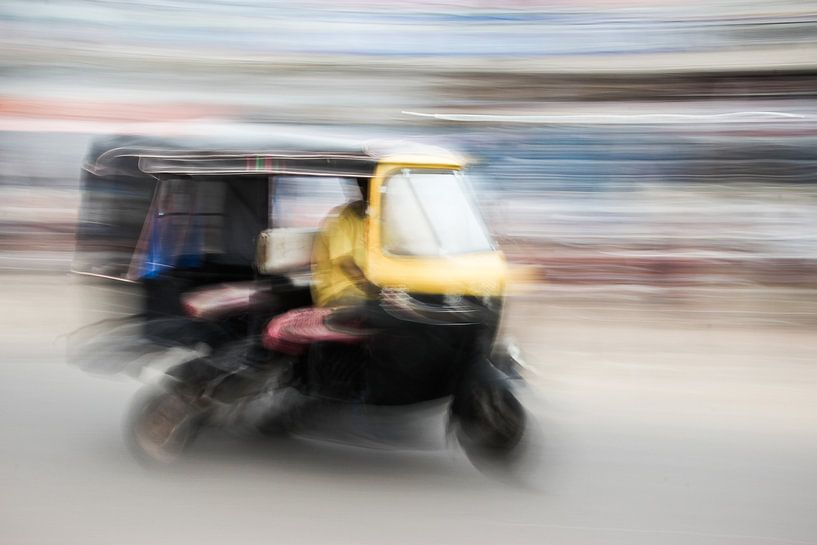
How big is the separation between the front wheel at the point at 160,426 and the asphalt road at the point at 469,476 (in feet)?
0.29

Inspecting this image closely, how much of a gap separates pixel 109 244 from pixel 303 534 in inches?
64.6

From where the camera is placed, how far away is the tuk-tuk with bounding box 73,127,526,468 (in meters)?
3.60

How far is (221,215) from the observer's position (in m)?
4.01

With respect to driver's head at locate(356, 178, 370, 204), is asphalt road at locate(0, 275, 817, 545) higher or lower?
lower

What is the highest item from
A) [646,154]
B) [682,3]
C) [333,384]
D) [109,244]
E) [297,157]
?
[682,3]

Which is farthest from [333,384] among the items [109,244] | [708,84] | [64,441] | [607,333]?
[708,84]

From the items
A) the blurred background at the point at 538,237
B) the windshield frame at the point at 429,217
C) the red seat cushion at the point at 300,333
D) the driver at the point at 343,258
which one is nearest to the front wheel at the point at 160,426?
the blurred background at the point at 538,237

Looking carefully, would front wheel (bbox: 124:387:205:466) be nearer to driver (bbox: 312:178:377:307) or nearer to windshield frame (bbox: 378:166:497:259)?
driver (bbox: 312:178:377:307)

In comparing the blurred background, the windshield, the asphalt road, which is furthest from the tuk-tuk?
the blurred background

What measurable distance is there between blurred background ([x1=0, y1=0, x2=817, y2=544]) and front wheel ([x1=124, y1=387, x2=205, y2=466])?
0.11 metres

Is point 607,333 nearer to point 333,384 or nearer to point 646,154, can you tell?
point 646,154

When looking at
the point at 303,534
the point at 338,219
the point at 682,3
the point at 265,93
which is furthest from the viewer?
the point at 265,93

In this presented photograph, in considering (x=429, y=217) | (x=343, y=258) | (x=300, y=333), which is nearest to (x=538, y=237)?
(x=429, y=217)

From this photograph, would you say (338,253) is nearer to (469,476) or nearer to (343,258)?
(343,258)
